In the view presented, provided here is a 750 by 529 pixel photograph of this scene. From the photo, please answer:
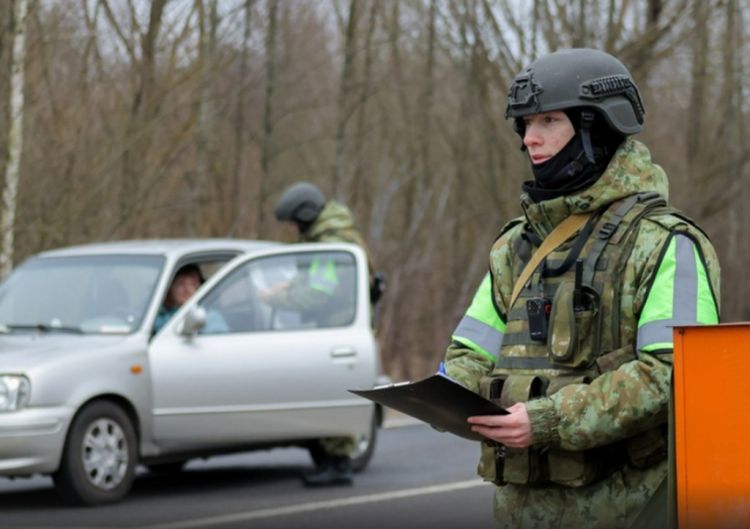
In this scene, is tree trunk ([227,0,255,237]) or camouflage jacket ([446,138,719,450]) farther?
tree trunk ([227,0,255,237])

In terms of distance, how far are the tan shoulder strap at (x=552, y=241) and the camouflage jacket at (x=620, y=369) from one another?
20 millimetres

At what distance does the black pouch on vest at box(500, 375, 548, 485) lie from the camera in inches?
146

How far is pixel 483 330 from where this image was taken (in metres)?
3.96

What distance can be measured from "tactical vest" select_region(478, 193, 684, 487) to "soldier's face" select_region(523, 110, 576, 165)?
0.62 ft

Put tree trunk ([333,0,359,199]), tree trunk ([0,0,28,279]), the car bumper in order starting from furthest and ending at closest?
tree trunk ([333,0,359,199]) → tree trunk ([0,0,28,279]) → the car bumper

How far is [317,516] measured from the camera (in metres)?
9.27

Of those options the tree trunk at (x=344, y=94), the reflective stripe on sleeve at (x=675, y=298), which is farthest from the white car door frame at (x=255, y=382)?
the tree trunk at (x=344, y=94)

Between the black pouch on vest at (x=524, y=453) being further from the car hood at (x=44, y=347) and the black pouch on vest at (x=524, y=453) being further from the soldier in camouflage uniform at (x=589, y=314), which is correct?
the car hood at (x=44, y=347)

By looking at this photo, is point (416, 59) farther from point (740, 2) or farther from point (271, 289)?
point (271, 289)

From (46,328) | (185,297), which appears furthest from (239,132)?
(46,328)

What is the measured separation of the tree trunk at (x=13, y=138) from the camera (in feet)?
50.2

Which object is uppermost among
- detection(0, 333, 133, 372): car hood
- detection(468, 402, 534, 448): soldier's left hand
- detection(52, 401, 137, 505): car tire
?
detection(468, 402, 534, 448): soldier's left hand

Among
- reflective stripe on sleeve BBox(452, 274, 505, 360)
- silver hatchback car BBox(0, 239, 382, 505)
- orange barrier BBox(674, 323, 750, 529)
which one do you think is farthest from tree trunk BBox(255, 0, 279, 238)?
orange barrier BBox(674, 323, 750, 529)

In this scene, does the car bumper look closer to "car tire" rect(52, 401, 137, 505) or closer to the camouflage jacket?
"car tire" rect(52, 401, 137, 505)
